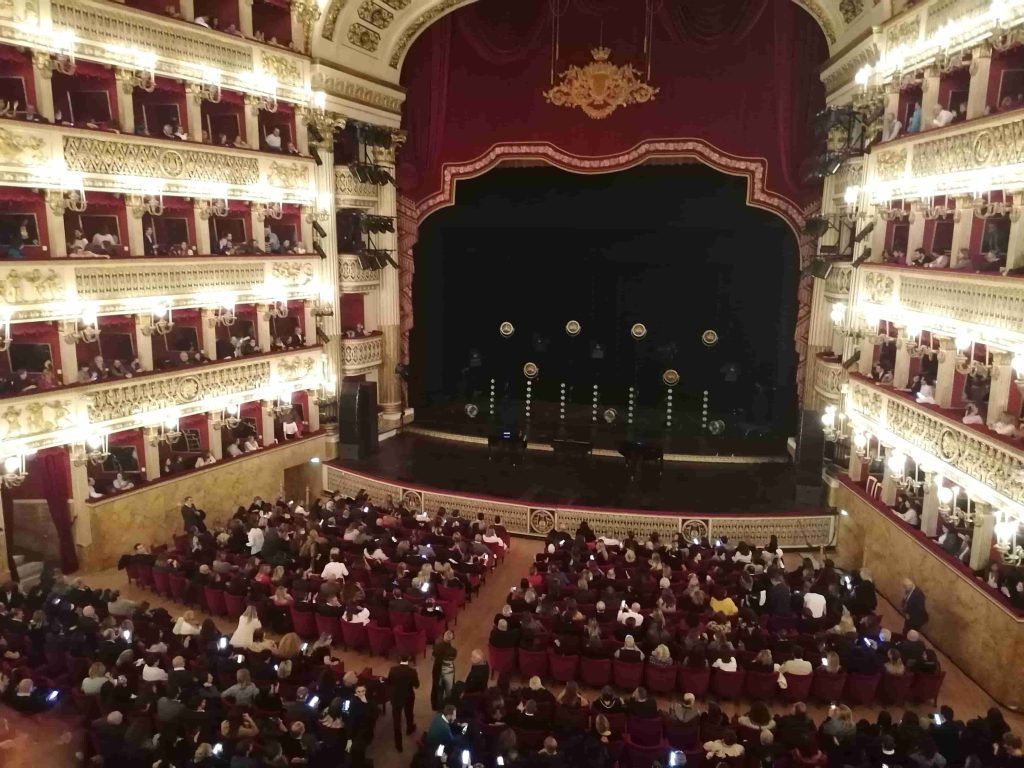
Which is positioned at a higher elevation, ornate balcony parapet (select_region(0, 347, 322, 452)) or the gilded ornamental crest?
the gilded ornamental crest

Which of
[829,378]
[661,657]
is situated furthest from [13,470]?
[829,378]

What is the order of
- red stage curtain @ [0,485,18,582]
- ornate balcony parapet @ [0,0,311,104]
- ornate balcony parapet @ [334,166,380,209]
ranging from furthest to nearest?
ornate balcony parapet @ [334,166,380,209] < red stage curtain @ [0,485,18,582] < ornate balcony parapet @ [0,0,311,104]

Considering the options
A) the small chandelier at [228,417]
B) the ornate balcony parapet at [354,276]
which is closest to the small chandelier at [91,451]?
the small chandelier at [228,417]

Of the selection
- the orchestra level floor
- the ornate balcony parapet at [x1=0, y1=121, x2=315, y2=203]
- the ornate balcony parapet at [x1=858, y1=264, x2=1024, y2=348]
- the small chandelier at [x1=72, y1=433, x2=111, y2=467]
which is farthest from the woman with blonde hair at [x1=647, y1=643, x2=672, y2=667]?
the ornate balcony parapet at [x1=0, y1=121, x2=315, y2=203]

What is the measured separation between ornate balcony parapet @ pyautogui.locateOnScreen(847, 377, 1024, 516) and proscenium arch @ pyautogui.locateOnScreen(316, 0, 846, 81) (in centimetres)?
868

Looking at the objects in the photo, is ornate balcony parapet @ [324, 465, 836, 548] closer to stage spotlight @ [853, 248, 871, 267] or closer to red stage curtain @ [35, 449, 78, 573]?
stage spotlight @ [853, 248, 871, 267]

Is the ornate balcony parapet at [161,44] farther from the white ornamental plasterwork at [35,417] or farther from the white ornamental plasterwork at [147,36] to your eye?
Result: the white ornamental plasterwork at [35,417]

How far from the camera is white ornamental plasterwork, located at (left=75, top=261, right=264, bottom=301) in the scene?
1532 cm

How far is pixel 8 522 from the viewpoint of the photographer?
15266 mm

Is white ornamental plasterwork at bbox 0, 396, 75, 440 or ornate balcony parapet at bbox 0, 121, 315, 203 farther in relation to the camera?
ornate balcony parapet at bbox 0, 121, 315, 203

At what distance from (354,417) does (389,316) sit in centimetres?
366

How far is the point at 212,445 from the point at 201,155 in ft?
21.2

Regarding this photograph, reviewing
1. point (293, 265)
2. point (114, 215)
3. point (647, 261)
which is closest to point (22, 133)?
point (114, 215)

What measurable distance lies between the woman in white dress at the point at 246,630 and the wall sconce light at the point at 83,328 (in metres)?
6.88
